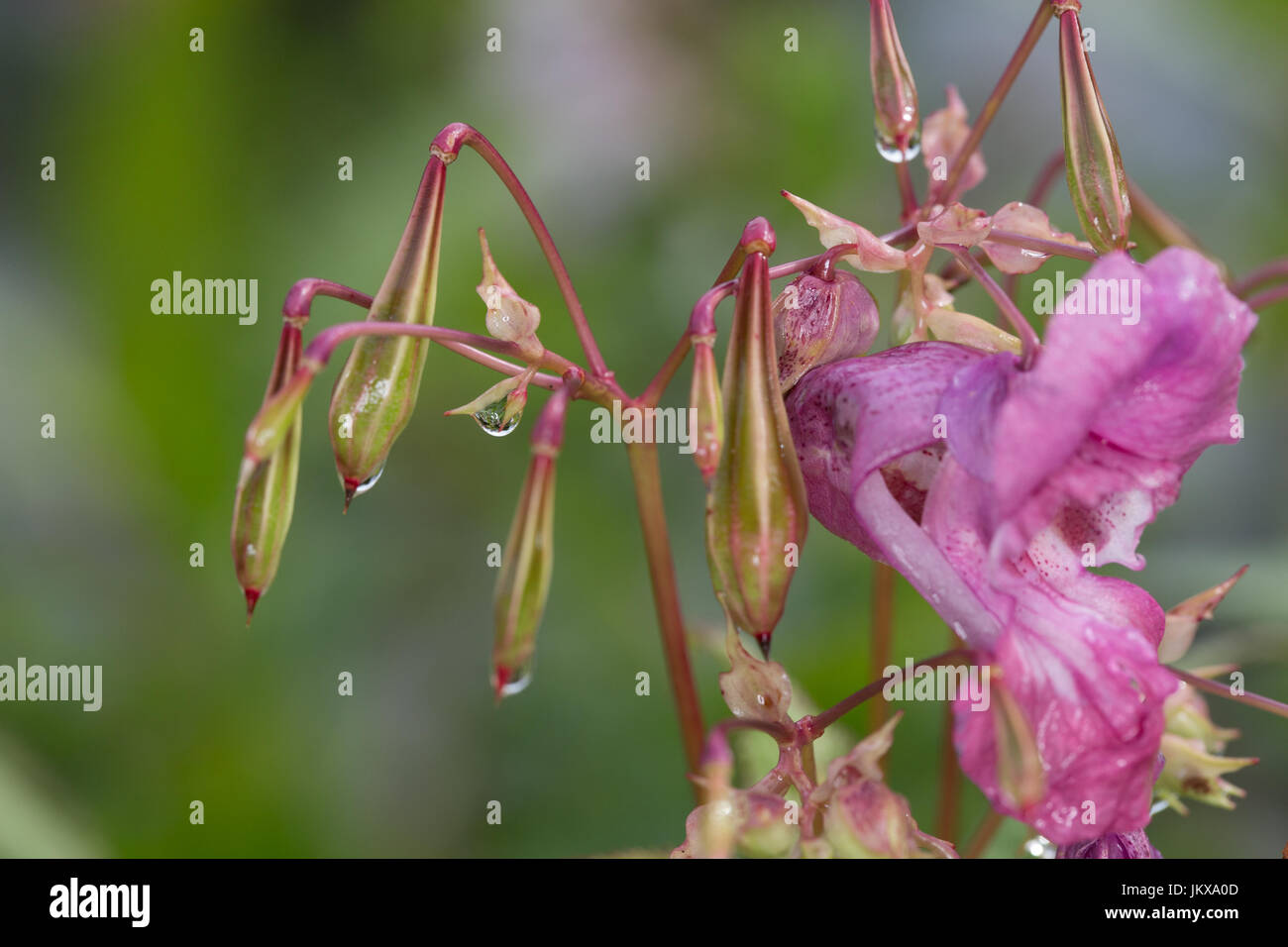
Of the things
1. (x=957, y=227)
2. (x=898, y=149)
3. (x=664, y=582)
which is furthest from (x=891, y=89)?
(x=664, y=582)

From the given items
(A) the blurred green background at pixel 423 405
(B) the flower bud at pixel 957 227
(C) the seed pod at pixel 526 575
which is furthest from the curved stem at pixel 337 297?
(A) the blurred green background at pixel 423 405

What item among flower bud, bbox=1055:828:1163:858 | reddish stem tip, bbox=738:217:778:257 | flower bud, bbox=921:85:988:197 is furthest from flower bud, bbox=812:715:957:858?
flower bud, bbox=921:85:988:197

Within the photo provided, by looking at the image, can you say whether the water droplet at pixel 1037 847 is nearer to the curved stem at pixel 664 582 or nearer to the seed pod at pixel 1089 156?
the curved stem at pixel 664 582

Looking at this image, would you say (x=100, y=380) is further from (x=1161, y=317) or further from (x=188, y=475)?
(x=1161, y=317)

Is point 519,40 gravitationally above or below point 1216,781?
above

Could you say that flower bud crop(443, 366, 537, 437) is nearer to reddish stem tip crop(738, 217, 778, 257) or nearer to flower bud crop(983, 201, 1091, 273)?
reddish stem tip crop(738, 217, 778, 257)
